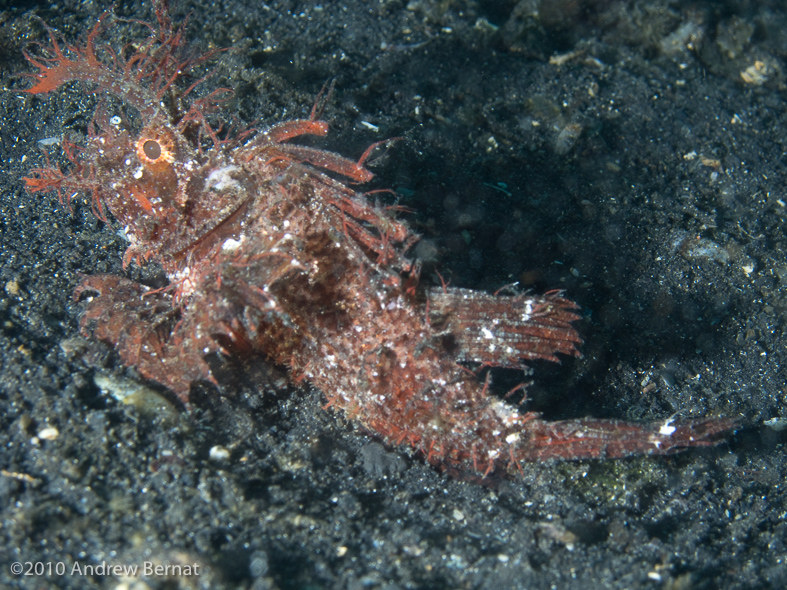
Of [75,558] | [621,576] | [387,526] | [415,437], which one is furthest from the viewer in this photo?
[415,437]

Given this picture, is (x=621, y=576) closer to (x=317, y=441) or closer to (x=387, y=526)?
(x=387, y=526)

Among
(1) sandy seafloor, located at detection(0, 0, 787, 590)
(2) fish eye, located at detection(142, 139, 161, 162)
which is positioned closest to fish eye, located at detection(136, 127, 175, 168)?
(2) fish eye, located at detection(142, 139, 161, 162)

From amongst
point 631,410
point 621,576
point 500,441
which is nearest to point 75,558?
point 500,441

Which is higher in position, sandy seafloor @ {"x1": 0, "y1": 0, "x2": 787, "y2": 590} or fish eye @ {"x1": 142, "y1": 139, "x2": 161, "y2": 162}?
fish eye @ {"x1": 142, "y1": 139, "x2": 161, "y2": 162}

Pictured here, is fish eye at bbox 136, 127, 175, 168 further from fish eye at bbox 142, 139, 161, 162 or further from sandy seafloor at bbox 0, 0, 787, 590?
sandy seafloor at bbox 0, 0, 787, 590

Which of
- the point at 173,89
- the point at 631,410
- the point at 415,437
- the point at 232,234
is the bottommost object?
the point at 631,410

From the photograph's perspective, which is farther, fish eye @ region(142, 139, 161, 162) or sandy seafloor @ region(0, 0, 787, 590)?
fish eye @ region(142, 139, 161, 162)

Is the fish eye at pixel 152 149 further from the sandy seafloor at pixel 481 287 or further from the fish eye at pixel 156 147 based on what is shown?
the sandy seafloor at pixel 481 287

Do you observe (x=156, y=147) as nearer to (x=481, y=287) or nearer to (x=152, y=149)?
(x=152, y=149)
